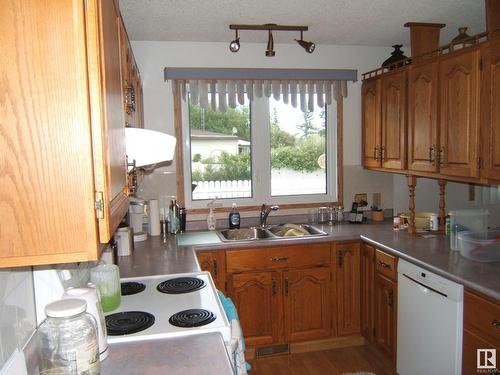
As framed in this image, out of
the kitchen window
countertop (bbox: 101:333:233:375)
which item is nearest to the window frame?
the kitchen window

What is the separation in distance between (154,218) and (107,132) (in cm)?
239

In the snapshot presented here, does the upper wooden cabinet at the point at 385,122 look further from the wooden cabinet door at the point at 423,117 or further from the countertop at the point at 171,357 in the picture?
the countertop at the point at 171,357

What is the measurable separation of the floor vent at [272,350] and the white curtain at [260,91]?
1.90 m

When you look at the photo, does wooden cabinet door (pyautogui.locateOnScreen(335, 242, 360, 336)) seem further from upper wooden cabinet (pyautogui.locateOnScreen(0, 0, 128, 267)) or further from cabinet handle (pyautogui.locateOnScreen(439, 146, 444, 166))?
upper wooden cabinet (pyautogui.locateOnScreen(0, 0, 128, 267))

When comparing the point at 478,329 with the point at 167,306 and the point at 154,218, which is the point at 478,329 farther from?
the point at 154,218

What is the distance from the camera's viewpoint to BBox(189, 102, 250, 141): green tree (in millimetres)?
3586

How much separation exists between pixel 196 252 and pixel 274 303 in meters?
0.70

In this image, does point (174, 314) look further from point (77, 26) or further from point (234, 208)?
point (234, 208)

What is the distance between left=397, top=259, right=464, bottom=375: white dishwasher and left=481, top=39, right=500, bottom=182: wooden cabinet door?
2.13 ft

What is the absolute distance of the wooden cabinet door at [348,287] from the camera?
10.5 ft

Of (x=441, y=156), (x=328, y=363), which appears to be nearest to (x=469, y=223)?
(x=441, y=156)

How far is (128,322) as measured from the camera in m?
1.64

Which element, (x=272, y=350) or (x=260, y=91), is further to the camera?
(x=260, y=91)

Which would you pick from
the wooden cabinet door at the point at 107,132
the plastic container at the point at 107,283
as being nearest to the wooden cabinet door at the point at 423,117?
the plastic container at the point at 107,283
